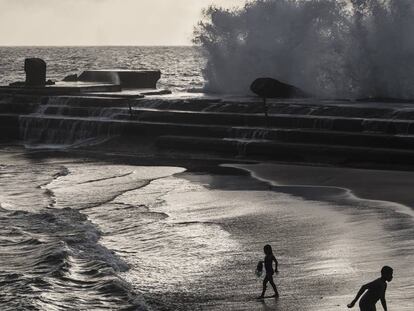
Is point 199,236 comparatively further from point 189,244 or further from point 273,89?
point 273,89

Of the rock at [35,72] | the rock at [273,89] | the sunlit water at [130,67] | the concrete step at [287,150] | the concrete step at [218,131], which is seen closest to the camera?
the concrete step at [287,150]

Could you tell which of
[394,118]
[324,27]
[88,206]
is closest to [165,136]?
[394,118]

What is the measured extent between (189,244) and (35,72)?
2814 centimetres

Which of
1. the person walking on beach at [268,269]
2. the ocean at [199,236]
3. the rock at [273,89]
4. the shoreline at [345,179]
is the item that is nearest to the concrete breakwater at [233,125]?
the rock at [273,89]

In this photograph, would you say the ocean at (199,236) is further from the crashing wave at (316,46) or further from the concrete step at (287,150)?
the crashing wave at (316,46)

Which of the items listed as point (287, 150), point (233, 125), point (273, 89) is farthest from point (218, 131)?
point (273, 89)

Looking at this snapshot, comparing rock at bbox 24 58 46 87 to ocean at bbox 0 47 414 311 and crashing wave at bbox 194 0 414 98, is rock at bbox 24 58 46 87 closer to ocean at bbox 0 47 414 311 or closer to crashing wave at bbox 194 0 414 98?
crashing wave at bbox 194 0 414 98

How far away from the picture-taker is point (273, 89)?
1432 inches

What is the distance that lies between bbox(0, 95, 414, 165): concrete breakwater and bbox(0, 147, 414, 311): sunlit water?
148 inches

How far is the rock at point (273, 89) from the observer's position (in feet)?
114

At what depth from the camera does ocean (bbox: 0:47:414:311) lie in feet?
42.9

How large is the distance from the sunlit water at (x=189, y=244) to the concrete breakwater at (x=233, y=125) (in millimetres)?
3769

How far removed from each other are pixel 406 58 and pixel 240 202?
1973 centimetres

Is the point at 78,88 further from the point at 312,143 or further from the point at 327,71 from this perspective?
the point at 312,143
